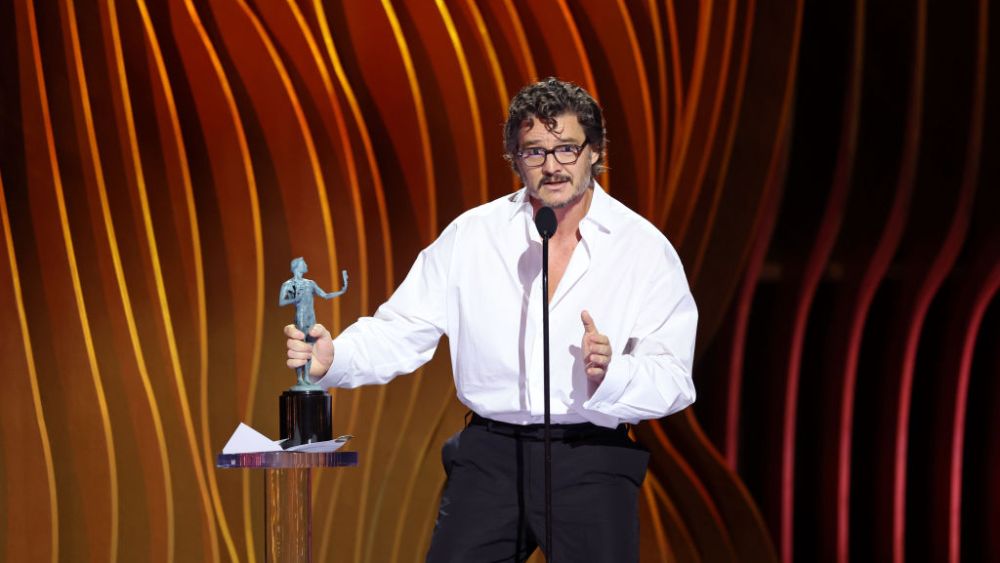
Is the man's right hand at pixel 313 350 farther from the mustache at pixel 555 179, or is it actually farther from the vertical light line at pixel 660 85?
the vertical light line at pixel 660 85

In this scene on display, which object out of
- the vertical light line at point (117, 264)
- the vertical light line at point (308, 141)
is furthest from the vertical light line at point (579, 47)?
the vertical light line at point (117, 264)

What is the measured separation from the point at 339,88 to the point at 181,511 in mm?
1565

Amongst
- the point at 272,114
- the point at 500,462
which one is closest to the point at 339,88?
the point at 272,114

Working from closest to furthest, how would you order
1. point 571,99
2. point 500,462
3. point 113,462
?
point 500,462 → point 571,99 → point 113,462

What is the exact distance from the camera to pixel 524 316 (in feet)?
8.60

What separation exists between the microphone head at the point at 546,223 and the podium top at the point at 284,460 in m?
0.76

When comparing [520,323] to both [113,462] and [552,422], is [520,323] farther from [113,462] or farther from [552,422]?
[113,462]

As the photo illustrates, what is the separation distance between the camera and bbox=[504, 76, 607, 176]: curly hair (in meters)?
2.60

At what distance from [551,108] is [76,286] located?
2.04m

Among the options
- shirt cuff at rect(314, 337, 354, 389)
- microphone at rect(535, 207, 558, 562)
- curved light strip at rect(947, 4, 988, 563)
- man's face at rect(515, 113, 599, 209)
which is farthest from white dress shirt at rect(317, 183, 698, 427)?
curved light strip at rect(947, 4, 988, 563)

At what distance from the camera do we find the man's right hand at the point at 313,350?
238 cm

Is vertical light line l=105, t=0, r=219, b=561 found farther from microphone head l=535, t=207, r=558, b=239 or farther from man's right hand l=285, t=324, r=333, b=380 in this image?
microphone head l=535, t=207, r=558, b=239

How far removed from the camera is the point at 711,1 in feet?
13.2

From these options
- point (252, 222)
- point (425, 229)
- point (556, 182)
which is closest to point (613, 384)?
point (556, 182)
